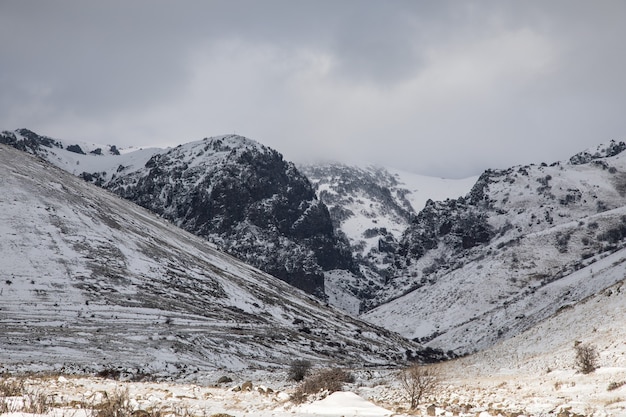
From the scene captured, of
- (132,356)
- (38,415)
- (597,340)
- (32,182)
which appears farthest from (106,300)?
(38,415)

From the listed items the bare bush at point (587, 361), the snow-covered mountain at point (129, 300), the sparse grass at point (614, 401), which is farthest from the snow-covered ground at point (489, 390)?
the snow-covered mountain at point (129, 300)

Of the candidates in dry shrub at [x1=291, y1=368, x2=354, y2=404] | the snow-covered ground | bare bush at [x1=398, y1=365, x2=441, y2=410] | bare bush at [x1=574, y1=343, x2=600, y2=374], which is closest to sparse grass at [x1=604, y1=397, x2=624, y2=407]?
the snow-covered ground

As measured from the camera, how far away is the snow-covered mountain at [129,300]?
63.1 metres

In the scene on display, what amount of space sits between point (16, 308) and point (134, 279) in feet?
77.8

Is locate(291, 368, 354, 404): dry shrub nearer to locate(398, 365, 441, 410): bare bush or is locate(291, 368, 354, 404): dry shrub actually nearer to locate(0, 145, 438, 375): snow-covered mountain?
locate(398, 365, 441, 410): bare bush

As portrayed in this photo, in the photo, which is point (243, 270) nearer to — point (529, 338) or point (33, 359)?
point (33, 359)

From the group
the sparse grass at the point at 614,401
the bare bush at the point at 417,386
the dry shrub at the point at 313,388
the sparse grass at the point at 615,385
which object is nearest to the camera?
the sparse grass at the point at 614,401

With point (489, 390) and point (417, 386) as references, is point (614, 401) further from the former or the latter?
point (489, 390)

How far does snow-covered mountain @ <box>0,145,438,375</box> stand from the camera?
2483 inches

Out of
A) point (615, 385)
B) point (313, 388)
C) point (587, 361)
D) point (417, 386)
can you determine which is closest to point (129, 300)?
point (313, 388)

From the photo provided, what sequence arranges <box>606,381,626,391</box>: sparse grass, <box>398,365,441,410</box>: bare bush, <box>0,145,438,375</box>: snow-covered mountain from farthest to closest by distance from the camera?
<box>0,145,438,375</box>: snow-covered mountain < <box>606,381,626,391</box>: sparse grass < <box>398,365,441,410</box>: bare bush

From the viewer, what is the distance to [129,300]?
82562 millimetres

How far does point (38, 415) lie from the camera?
11.6 meters

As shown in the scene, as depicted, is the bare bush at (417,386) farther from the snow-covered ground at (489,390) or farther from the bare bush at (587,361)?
the bare bush at (587,361)
